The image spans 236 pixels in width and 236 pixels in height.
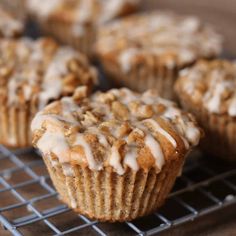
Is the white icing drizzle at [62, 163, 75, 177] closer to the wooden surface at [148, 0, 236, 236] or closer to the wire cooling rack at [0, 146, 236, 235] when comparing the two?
the wire cooling rack at [0, 146, 236, 235]

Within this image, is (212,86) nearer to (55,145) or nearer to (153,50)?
(153,50)

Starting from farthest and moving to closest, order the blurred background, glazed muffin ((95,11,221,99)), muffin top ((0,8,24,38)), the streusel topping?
1. the blurred background
2. the streusel topping
3. muffin top ((0,8,24,38))
4. glazed muffin ((95,11,221,99))

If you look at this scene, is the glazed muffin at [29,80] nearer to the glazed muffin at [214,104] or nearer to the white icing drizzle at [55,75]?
the white icing drizzle at [55,75]

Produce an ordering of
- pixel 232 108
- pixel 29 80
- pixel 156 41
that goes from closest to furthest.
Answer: pixel 232 108
pixel 29 80
pixel 156 41

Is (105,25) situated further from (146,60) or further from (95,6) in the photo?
(146,60)

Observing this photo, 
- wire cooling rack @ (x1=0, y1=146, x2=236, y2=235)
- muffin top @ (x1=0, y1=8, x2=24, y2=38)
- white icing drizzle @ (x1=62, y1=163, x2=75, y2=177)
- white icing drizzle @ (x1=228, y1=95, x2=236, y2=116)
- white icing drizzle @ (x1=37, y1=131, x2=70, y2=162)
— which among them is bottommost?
wire cooling rack @ (x1=0, y1=146, x2=236, y2=235)

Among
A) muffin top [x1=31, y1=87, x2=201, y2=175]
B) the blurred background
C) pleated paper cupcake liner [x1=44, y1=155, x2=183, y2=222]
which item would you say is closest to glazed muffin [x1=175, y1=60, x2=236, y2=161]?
muffin top [x1=31, y1=87, x2=201, y2=175]

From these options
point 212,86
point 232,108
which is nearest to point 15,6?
point 212,86
